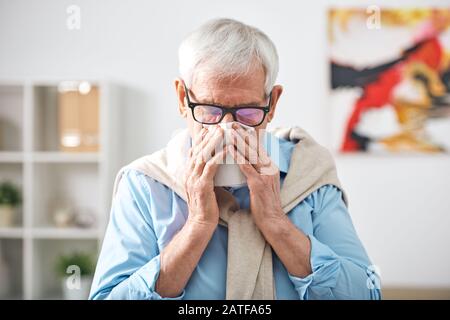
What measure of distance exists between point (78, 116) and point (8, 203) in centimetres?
41

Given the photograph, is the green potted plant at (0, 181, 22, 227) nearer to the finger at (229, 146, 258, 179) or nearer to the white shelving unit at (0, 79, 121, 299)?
the white shelving unit at (0, 79, 121, 299)

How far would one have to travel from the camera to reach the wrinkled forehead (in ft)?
1.89

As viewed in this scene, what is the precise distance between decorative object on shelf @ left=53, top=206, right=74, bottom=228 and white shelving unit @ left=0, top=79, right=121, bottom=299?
0.01 metres

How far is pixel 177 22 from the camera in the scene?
2.30ft

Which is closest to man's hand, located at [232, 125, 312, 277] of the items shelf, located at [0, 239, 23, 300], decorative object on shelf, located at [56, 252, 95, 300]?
decorative object on shelf, located at [56, 252, 95, 300]

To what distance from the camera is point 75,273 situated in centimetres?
73

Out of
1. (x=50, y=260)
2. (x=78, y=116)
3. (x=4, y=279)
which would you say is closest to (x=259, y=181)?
(x=4, y=279)

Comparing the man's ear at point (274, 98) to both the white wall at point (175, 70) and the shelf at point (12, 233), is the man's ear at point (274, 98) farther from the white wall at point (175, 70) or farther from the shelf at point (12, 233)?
the shelf at point (12, 233)

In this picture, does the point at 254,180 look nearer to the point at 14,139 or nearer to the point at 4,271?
the point at 4,271

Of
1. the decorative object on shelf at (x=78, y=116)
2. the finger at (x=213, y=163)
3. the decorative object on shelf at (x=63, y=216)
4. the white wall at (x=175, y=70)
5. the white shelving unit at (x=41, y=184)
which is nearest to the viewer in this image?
the finger at (x=213, y=163)

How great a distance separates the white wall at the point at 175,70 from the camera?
72 cm

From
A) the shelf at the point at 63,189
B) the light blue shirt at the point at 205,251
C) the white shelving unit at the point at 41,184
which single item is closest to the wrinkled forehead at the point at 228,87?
the light blue shirt at the point at 205,251

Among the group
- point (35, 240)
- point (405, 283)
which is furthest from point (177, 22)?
point (405, 283)

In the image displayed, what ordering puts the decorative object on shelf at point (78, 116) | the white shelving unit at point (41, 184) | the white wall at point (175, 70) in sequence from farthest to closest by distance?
the decorative object on shelf at point (78, 116), the white shelving unit at point (41, 184), the white wall at point (175, 70)
